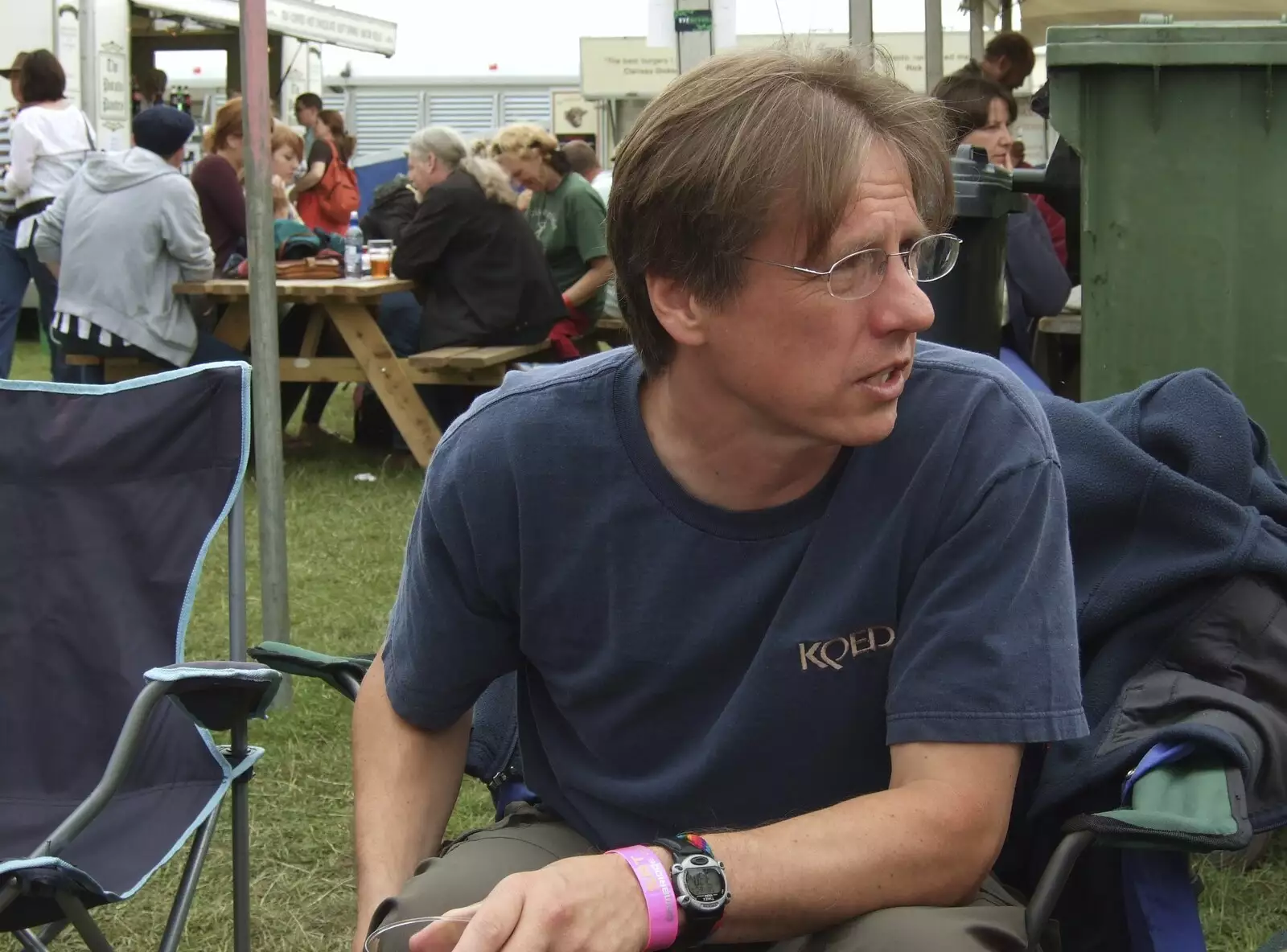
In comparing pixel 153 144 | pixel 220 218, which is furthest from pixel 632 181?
pixel 220 218

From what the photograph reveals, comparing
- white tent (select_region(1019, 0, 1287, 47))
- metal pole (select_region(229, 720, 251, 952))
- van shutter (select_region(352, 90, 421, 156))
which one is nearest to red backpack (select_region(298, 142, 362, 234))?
white tent (select_region(1019, 0, 1287, 47))

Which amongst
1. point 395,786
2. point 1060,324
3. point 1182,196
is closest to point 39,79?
point 1060,324

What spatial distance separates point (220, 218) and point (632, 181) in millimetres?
6487

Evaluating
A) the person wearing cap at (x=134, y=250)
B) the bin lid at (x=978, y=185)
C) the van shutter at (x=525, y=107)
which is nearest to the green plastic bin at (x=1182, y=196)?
the bin lid at (x=978, y=185)

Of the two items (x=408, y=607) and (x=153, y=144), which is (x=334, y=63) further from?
(x=408, y=607)

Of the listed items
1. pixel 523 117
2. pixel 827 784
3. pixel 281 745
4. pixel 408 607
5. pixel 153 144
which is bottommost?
pixel 281 745

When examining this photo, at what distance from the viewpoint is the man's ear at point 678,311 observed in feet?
5.42

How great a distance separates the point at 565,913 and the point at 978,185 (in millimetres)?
3089

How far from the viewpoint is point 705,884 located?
147 centimetres

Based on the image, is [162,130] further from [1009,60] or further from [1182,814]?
[1182,814]

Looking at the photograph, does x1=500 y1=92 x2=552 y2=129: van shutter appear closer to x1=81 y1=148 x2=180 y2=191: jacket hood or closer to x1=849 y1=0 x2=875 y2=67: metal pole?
x1=81 y1=148 x2=180 y2=191: jacket hood

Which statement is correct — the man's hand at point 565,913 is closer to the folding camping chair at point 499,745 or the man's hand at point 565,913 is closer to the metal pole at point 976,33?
the folding camping chair at point 499,745

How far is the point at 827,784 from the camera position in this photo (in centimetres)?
166

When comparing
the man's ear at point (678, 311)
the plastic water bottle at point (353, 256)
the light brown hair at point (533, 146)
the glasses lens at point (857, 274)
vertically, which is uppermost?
the light brown hair at point (533, 146)
